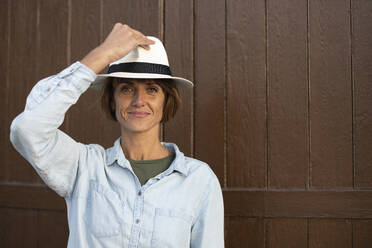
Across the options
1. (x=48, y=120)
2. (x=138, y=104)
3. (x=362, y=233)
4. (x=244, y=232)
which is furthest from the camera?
(x=244, y=232)

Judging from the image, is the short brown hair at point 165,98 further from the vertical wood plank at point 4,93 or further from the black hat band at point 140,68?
the vertical wood plank at point 4,93

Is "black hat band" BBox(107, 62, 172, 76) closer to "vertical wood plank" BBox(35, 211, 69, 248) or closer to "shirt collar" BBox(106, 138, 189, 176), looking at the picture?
"shirt collar" BBox(106, 138, 189, 176)

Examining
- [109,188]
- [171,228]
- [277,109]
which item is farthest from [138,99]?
[277,109]

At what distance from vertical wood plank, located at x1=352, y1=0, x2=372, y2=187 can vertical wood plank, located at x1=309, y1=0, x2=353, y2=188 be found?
1.3 inches

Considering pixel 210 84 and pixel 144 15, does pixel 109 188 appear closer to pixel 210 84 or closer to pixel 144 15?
pixel 210 84

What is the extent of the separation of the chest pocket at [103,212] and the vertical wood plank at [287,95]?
0.96 metres

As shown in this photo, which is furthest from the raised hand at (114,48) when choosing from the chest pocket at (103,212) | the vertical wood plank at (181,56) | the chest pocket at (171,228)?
the vertical wood plank at (181,56)

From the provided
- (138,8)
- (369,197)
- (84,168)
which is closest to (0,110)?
(138,8)

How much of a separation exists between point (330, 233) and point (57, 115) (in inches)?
58.9

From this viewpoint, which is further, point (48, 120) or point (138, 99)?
point (138, 99)

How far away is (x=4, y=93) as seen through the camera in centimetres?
290

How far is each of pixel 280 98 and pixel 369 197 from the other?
66 centimetres

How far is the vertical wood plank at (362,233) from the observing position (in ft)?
7.32

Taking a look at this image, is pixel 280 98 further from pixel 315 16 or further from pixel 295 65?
pixel 315 16
